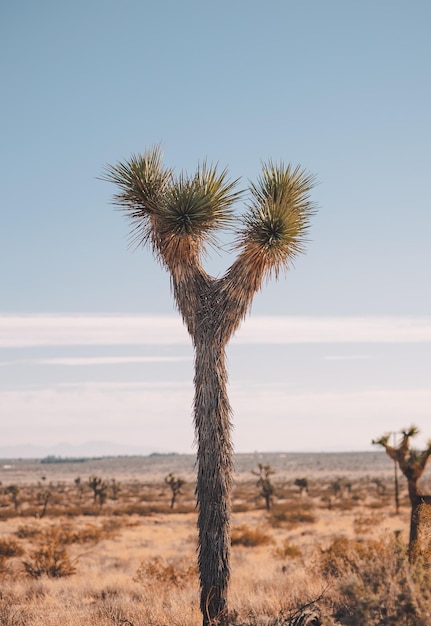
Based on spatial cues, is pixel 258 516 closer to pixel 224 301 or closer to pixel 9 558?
pixel 9 558

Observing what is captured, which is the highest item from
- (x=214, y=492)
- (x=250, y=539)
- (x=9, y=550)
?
(x=214, y=492)

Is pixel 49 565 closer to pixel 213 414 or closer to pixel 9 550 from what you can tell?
pixel 9 550

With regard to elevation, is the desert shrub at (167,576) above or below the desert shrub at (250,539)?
above

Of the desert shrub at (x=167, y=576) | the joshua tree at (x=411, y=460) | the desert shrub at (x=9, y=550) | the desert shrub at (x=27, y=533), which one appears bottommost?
the desert shrub at (x=27, y=533)

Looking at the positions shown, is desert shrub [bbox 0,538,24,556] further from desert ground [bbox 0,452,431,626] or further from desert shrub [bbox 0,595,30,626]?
desert shrub [bbox 0,595,30,626]

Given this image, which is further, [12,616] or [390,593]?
[12,616]

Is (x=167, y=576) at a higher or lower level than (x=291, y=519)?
higher

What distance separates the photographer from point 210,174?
1138 centimetres

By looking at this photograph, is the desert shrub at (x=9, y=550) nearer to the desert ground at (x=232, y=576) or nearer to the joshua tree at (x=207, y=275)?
the desert ground at (x=232, y=576)

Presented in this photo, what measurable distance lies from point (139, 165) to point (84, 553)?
1431 cm

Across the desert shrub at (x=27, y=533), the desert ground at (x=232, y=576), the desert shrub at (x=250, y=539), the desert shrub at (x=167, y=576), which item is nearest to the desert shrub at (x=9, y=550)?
the desert ground at (x=232, y=576)

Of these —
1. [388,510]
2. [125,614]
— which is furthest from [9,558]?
[388,510]

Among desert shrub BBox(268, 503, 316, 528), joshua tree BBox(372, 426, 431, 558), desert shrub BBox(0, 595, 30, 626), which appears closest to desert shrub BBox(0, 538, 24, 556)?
desert shrub BBox(0, 595, 30, 626)

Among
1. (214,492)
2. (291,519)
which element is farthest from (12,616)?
(291,519)
